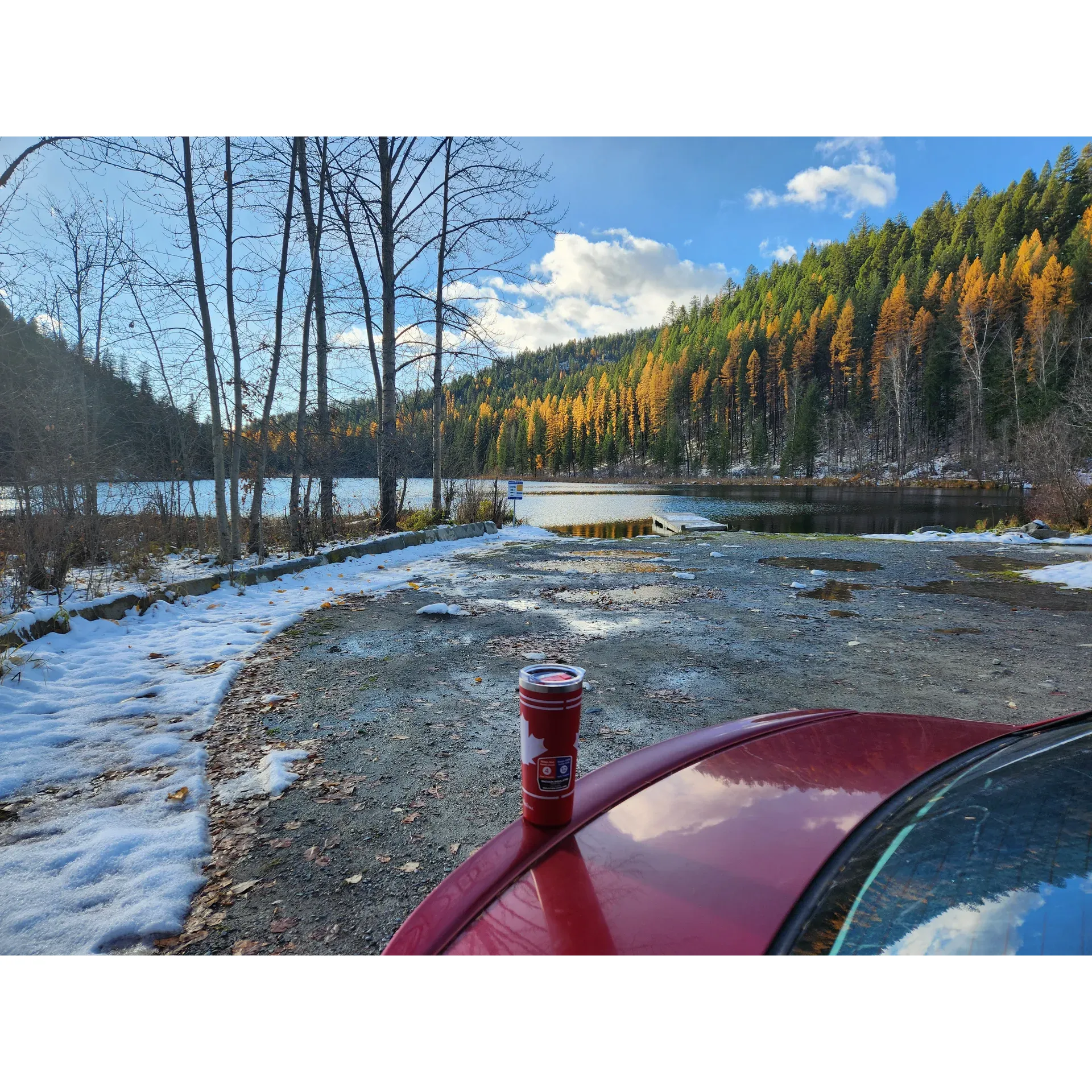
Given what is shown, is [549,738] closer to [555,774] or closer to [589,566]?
[555,774]

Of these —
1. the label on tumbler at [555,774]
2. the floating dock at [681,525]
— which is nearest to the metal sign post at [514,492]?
the floating dock at [681,525]

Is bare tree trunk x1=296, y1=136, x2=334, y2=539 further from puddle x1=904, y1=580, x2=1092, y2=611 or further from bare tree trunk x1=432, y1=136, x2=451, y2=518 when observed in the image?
puddle x1=904, y1=580, x2=1092, y2=611

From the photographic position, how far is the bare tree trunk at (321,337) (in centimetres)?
1068

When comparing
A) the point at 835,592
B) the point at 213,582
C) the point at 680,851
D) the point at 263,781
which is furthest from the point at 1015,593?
the point at 213,582

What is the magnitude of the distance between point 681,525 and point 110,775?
59.5 ft

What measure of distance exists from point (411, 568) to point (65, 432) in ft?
16.4

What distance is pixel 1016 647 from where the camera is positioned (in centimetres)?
503

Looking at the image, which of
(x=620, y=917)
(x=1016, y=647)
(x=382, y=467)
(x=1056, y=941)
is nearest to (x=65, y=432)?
(x=382, y=467)

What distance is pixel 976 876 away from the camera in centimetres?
94

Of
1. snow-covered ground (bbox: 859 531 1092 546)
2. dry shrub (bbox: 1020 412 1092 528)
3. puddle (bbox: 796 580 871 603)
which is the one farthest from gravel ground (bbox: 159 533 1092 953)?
dry shrub (bbox: 1020 412 1092 528)

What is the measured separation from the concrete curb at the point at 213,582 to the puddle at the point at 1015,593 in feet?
30.0

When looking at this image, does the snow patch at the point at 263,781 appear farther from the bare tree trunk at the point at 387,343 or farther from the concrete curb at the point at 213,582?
the bare tree trunk at the point at 387,343

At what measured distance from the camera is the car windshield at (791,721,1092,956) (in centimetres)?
85

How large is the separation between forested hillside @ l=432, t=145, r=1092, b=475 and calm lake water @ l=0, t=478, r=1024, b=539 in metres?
3.90
